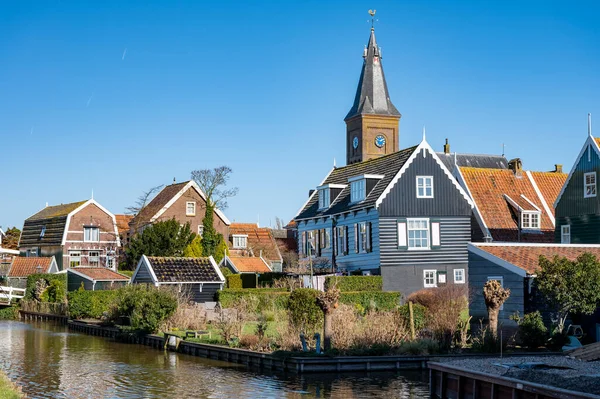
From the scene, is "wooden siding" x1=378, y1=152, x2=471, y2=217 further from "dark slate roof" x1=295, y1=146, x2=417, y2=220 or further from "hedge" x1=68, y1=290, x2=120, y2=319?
"hedge" x1=68, y1=290, x2=120, y2=319

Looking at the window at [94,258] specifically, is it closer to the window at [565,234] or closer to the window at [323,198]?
the window at [323,198]

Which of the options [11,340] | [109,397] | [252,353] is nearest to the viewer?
[109,397]

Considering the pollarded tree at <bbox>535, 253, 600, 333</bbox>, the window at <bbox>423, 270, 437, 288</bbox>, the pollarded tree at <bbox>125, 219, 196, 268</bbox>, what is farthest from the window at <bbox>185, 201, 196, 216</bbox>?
the pollarded tree at <bbox>535, 253, 600, 333</bbox>

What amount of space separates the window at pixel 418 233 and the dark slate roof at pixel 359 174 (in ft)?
8.54

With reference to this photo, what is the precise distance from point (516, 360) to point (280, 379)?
7.28m

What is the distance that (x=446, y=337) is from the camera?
1140 inches

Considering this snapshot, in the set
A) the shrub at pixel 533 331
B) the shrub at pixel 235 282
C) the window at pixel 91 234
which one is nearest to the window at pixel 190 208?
the window at pixel 91 234

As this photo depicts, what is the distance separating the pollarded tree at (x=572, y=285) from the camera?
29.3 meters

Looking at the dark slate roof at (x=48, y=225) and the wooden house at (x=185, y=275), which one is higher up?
the dark slate roof at (x=48, y=225)

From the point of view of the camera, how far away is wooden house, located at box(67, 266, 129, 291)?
55656 millimetres

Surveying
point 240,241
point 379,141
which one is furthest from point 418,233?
point 379,141

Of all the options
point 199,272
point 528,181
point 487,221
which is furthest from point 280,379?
point 528,181

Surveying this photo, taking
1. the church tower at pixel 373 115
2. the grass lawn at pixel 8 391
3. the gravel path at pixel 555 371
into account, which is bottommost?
the grass lawn at pixel 8 391

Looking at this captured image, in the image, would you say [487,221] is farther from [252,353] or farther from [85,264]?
[85,264]
